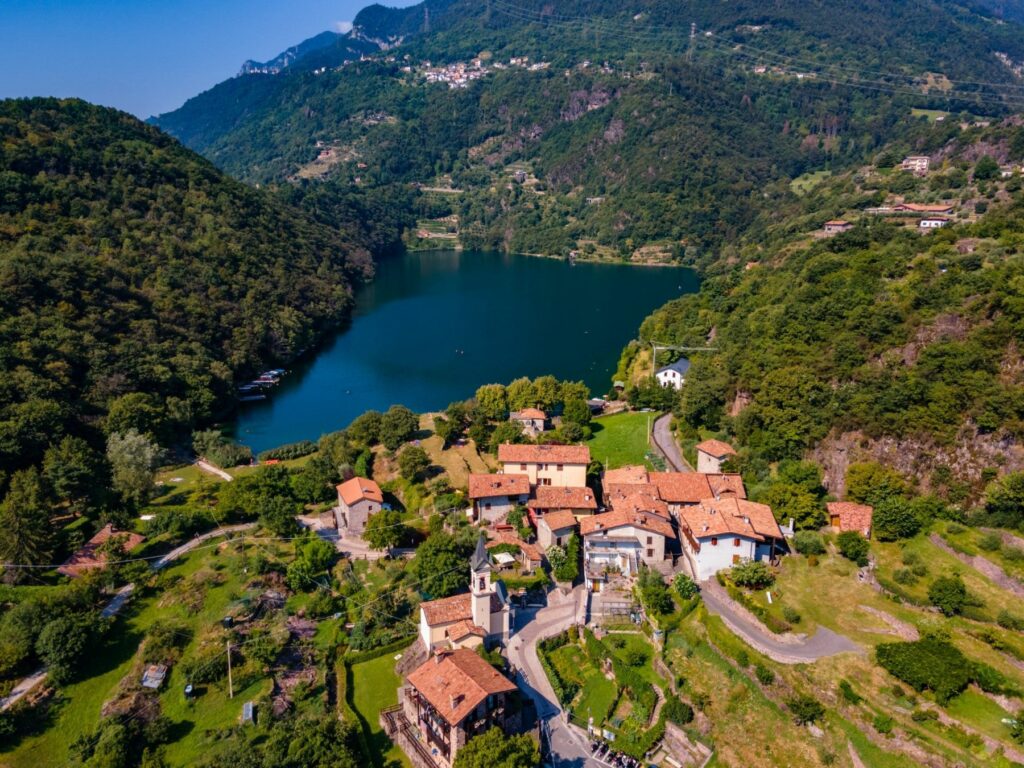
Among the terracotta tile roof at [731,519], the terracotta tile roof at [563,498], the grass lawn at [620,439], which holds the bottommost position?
the grass lawn at [620,439]

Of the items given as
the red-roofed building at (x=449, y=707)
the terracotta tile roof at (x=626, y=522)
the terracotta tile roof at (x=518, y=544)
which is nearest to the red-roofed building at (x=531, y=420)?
the terracotta tile roof at (x=518, y=544)

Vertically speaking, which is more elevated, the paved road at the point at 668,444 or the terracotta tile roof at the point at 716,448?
the terracotta tile roof at the point at 716,448

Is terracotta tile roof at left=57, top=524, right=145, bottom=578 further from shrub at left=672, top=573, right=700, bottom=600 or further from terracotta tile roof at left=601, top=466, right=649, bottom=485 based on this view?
shrub at left=672, top=573, right=700, bottom=600

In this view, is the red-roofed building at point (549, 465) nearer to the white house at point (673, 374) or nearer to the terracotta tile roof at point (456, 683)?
the terracotta tile roof at point (456, 683)

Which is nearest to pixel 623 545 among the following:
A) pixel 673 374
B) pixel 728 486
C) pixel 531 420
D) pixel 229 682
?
pixel 728 486

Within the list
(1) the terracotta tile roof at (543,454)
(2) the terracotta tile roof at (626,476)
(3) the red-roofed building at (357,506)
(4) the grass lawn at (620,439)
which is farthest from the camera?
(4) the grass lawn at (620,439)

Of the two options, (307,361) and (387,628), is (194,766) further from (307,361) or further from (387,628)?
(307,361)
